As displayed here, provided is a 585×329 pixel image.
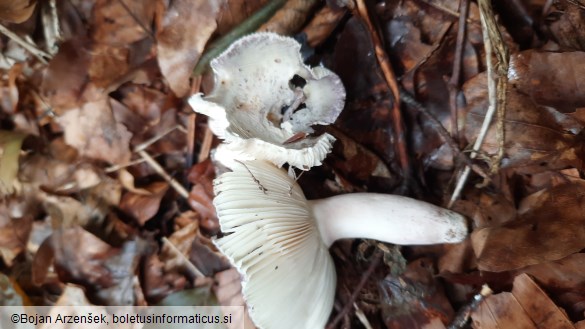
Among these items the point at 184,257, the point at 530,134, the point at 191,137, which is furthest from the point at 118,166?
the point at 530,134

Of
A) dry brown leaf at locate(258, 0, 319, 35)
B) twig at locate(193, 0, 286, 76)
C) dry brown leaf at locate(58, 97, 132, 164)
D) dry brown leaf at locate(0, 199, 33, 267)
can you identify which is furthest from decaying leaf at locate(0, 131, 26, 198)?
dry brown leaf at locate(258, 0, 319, 35)

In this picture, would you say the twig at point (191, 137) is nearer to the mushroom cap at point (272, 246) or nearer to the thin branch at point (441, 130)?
the mushroom cap at point (272, 246)

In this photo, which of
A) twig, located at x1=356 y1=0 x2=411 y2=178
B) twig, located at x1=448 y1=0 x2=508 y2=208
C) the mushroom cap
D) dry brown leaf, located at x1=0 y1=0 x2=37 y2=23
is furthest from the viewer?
dry brown leaf, located at x1=0 y1=0 x2=37 y2=23

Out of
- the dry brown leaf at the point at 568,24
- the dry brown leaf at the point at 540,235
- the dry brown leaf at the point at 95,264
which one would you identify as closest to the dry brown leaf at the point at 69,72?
the dry brown leaf at the point at 95,264

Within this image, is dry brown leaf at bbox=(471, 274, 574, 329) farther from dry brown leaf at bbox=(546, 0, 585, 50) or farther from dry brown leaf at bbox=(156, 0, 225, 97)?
dry brown leaf at bbox=(156, 0, 225, 97)

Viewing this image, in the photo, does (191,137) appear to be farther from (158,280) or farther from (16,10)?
(16,10)

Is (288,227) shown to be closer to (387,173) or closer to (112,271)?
(387,173)

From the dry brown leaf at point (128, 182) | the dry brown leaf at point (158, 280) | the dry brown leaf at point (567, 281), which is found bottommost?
the dry brown leaf at point (158, 280)
